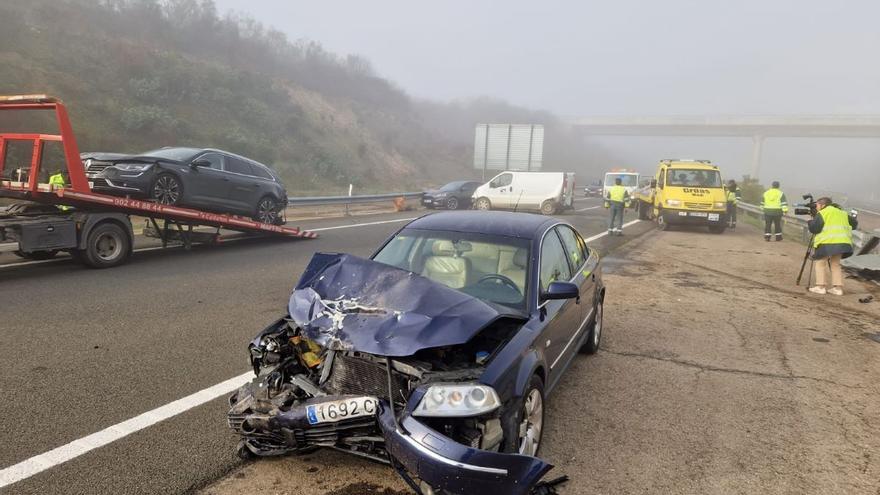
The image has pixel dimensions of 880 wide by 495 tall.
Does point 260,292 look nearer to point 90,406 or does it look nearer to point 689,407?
point 90,406

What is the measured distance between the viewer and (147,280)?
316 inches

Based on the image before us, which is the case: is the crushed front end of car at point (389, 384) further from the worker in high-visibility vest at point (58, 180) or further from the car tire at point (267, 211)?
the car tire at point (267, 211)

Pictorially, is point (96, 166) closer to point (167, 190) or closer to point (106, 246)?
point (167, 190)

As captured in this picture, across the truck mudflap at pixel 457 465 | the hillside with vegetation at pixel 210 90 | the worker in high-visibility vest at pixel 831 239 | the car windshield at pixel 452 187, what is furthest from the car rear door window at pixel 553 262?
the hillside with vegetation at pixel 210 90

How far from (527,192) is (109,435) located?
2169 cm

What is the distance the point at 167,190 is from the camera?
10.1 m

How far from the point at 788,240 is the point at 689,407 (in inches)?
615

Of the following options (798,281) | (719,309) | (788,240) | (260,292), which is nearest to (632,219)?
(788,240)

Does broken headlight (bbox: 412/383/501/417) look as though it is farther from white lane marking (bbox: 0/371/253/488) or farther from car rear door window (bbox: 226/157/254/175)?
car rear door window (bbox: 226/157/254/175)

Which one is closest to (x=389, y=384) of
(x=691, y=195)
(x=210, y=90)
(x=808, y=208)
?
(x=808, y=208)

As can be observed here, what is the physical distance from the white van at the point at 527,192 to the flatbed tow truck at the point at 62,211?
628 inches

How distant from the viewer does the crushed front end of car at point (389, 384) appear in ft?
8.52

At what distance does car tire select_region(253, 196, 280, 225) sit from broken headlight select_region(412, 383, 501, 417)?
10430 mm

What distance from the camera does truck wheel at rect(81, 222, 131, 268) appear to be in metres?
8.59
